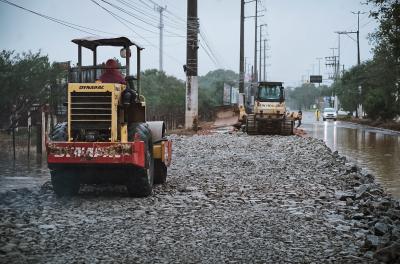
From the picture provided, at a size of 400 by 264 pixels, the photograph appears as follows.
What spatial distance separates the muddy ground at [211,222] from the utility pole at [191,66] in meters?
15.2

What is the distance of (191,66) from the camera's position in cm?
2862

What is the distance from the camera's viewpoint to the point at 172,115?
39.0 meters

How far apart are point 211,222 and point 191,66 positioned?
69.4 ft

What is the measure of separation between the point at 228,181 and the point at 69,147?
431 cm

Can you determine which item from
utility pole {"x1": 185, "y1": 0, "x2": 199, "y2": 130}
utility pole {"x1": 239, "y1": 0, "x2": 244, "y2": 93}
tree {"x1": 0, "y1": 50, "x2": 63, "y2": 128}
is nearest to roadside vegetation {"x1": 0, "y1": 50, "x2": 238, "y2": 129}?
tree {"x1": 0, "y1": 50, "x2": 63, "y2": 128}

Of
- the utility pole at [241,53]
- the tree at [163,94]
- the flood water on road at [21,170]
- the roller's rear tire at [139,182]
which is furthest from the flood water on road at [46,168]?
the utility pole at [241,53]

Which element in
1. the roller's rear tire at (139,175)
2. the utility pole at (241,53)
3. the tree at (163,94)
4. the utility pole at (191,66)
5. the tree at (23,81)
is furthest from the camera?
the utility pole at (241,53)

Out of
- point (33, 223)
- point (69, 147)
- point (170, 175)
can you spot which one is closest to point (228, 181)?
point (170, 175)

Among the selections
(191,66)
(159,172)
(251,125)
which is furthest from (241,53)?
(159,172)

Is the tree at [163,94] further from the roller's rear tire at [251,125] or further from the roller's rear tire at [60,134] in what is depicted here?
the roller's rear tire at [60,134]

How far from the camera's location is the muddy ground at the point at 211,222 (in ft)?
20.8

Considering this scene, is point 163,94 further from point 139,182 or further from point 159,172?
point 139,182

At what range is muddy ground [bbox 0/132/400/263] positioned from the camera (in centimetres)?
633

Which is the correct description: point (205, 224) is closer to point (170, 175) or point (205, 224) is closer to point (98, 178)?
point (98, 178)
